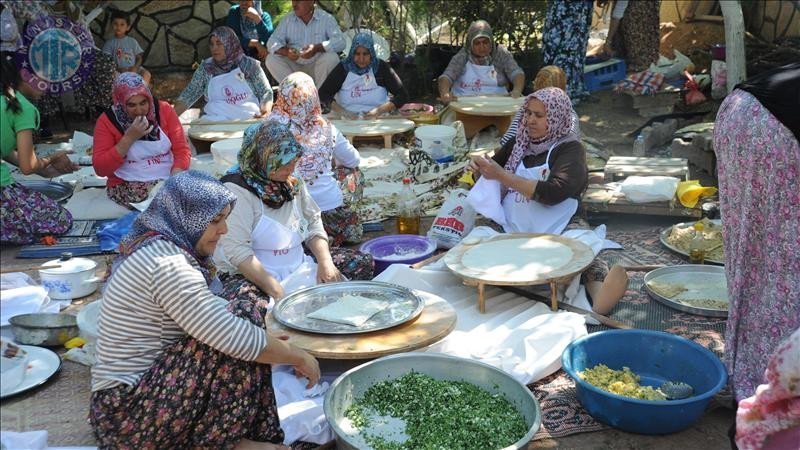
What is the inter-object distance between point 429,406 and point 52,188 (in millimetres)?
4271

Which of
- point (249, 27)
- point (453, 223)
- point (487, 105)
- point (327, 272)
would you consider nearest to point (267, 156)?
point (327, 272)

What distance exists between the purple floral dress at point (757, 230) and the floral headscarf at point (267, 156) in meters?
1.88

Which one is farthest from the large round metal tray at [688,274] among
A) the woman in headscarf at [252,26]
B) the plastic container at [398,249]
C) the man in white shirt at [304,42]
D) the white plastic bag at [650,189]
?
the woman in headscarf at [252,26]

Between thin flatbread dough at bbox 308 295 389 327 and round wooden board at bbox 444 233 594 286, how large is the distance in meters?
0.51

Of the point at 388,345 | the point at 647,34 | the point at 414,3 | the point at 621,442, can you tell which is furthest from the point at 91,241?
the point at 647,34

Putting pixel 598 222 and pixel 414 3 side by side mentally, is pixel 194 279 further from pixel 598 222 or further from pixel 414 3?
pixel 414 3

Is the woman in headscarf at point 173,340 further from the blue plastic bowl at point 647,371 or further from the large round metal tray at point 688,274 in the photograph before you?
the large round metal tray at point 688,274

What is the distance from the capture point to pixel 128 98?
5.40 meters

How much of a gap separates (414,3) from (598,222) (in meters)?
4.85

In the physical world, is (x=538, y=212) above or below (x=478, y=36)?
below

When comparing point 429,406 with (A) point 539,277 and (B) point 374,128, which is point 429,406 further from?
(B) point 374,128

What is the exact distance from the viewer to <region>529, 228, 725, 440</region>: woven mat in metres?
3.35

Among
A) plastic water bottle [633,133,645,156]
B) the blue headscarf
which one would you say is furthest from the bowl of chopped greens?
the blue headscarf

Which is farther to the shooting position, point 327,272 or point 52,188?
point 52,188
